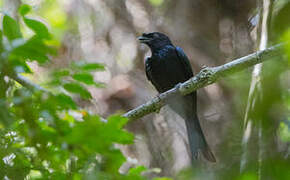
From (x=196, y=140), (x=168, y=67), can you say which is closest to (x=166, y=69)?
(x=168, y=67)

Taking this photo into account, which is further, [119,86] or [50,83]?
[119,86]

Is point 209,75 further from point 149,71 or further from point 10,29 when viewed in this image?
point 10,29

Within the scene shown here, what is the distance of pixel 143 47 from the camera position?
5.99 meters

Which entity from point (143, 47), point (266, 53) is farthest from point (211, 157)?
point (143, 47)

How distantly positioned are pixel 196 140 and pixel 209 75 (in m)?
1.23

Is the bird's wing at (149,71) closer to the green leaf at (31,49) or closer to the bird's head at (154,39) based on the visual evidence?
the bird's head at (154,39)

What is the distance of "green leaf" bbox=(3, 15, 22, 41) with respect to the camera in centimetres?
160

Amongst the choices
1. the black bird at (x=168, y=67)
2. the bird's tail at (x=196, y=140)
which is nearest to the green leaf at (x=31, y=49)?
the bird's tail at (x=196, y=140)

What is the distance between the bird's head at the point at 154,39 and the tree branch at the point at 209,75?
57.1 inches

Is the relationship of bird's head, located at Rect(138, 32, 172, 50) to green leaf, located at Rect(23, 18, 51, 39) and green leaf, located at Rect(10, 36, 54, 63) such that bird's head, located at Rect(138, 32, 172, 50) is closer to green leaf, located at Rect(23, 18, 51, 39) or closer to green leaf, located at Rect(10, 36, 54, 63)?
green leaf, located at Rect(23, 18, 51, 39)

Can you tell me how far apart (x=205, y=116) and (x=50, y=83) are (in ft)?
12.7

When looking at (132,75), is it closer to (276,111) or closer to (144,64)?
(144,64)

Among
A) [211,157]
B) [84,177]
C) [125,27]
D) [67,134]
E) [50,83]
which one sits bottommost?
[84,177]

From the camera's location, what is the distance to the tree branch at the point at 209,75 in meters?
3.14
